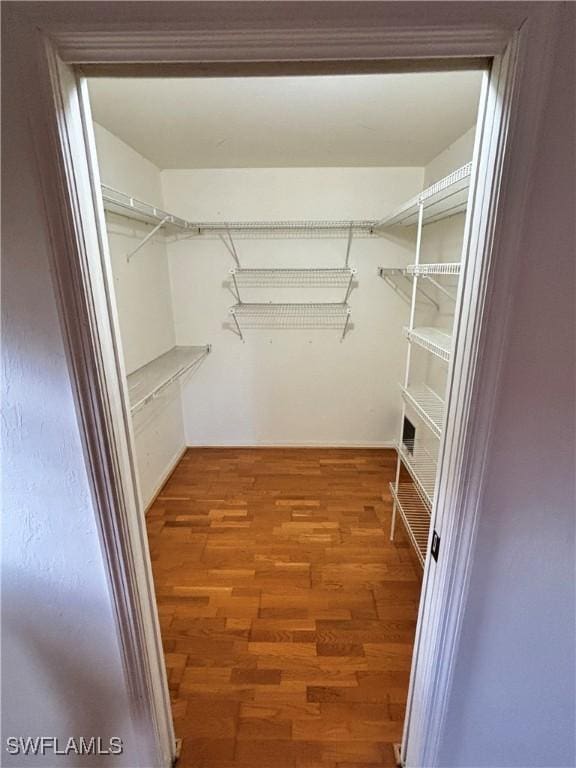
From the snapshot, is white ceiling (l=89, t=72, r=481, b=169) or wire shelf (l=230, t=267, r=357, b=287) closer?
white ceiling (l=89, t=72, r=481, b=169)

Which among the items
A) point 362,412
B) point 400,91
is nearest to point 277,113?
point 400,91

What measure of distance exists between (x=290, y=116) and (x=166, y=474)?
2665 millimetres

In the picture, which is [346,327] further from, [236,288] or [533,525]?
[533,525]

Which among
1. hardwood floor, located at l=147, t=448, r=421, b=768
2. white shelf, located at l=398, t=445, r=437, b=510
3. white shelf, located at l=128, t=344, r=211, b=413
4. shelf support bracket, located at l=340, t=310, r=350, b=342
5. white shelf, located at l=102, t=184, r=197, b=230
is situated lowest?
hardwood floor, located at l=147, t=448, r=421, b=768

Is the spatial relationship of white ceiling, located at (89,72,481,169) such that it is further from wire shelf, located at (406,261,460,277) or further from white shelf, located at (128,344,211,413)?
white shelf, located at (128,344,211,413)

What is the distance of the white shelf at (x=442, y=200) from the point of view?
125cm

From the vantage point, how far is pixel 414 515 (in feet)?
7.06

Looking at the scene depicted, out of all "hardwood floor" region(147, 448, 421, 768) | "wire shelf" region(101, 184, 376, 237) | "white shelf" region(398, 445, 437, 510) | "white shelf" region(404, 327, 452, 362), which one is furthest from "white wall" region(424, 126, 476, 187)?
"hardwood floor" region(147, 448, 421, 768)

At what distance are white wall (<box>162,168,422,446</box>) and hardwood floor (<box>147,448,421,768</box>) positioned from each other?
0.62 m

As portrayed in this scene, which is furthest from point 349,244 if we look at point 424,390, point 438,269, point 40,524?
point 40,524

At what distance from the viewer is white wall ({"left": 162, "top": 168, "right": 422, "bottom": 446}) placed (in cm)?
284

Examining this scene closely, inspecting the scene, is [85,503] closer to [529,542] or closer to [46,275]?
[46,275]

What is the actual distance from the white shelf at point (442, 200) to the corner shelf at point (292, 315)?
0.77m

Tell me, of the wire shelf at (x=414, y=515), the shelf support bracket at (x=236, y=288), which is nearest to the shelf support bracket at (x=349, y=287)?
the shelf support bracket at (x=236, y=288)
